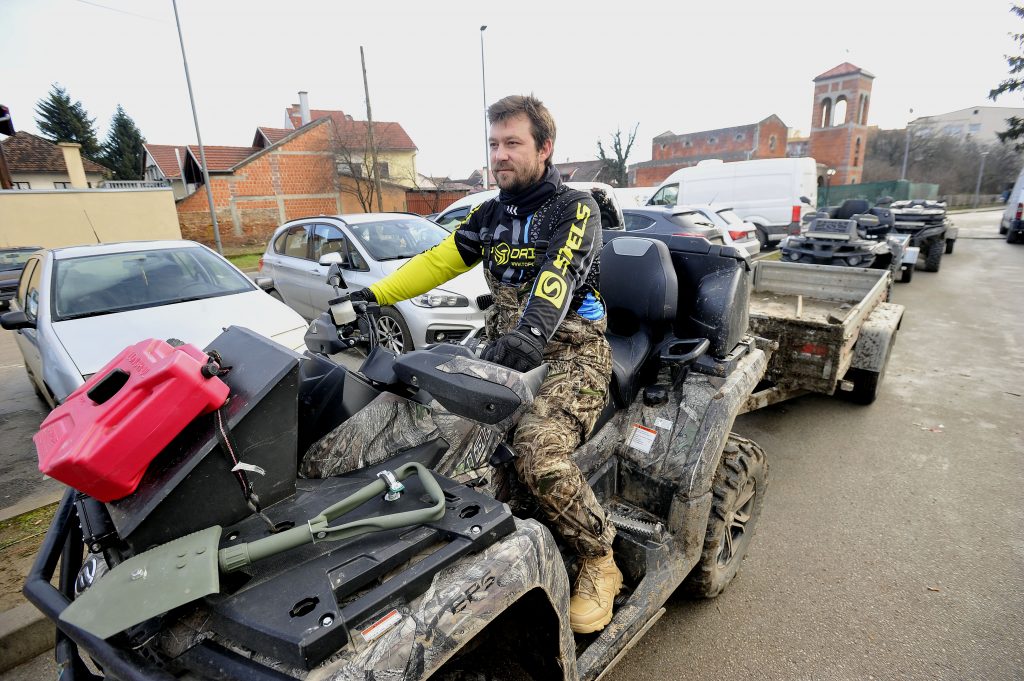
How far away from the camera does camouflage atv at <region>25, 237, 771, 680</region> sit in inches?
42.5

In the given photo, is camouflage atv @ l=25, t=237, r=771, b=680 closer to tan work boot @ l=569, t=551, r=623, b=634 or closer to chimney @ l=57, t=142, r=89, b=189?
tan work boot @ l=569, t=551, r=623, b=634

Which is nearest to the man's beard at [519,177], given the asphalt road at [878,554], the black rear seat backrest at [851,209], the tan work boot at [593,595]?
the tan work boot at [593,595]

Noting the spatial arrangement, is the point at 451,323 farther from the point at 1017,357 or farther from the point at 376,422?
the point at 1017,357

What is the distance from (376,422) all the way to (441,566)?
0.58 meters

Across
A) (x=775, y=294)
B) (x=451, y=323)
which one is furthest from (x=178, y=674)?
(x=775, y=294)

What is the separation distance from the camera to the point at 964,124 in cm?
7362

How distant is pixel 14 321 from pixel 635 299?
473cm

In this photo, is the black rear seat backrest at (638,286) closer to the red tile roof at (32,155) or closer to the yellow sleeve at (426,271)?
the yellow sleeve at (426,271)

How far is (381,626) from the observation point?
115cm

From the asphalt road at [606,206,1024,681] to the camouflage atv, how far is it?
0.55 meters

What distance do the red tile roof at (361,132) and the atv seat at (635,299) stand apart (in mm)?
32639

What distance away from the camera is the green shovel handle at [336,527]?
115 cm

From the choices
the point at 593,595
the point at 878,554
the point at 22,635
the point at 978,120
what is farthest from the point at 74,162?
the point at 978,120

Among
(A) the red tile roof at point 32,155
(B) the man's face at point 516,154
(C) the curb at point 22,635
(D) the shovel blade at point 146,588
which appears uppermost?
(A) the red tile roof at point 32,155
